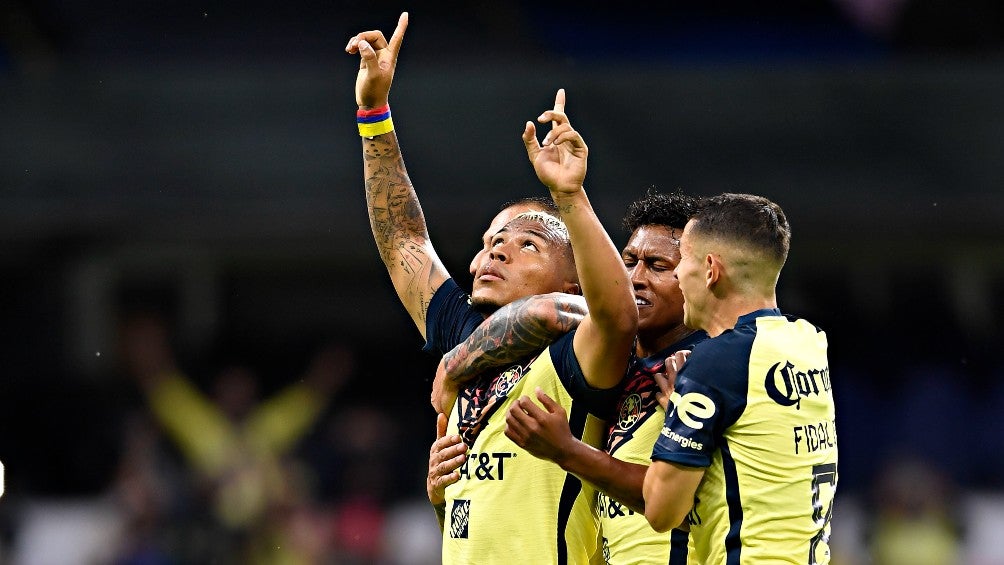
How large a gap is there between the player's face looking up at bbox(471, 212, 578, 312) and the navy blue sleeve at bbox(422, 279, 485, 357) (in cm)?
14

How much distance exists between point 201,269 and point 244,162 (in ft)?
4.42

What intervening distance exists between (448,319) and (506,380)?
20.2 inches

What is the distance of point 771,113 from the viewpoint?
10633mm

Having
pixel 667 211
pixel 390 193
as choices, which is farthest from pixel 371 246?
pixel 667 211

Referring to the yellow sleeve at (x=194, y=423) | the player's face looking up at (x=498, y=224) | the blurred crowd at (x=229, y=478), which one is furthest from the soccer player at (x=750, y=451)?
the yellow sleeve at (x=194, y=423)

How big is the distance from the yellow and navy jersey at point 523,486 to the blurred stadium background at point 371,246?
614cm

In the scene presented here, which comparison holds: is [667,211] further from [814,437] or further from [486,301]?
[814,437]

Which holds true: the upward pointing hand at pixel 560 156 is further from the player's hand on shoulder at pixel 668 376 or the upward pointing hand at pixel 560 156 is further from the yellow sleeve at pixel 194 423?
the yellow sleeve at pixel 194 423

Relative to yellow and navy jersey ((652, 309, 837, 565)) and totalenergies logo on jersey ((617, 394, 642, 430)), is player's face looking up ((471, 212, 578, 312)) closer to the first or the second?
totalenergies logo on jersey ((617, 394, 642, 430))

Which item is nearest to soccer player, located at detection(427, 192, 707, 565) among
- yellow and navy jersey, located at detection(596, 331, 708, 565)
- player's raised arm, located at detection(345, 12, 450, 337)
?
yellow and navy jersey, located at detection(596, 331, 708, 565)

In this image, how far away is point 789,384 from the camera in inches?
124

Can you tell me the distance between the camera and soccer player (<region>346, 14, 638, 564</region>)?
3324 mm

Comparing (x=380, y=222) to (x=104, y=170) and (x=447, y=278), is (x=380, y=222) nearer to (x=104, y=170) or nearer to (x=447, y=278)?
(x=447, y=278)

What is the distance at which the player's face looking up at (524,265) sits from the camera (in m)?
3.91
